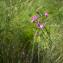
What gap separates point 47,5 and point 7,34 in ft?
2.74

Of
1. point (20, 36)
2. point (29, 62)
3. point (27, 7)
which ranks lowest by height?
point (29, 62)

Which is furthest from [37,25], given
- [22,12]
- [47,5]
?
[47,5]

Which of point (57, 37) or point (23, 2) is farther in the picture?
point (23, 2)

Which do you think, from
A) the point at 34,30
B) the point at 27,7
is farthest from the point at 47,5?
the point at 34,30

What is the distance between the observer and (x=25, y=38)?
3.84m

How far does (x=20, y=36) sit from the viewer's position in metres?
3.82

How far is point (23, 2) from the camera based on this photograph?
4.18 m

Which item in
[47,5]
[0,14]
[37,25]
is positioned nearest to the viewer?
[37,25]

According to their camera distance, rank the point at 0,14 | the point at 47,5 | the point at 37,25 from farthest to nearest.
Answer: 1. the point at 47,5
2. the point at 0,14
3. the point at 37,25

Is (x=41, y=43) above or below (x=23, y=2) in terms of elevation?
below

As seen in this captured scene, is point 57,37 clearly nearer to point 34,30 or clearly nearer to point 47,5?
point 34,30

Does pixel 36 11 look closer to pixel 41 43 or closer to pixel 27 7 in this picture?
pixel 27 7

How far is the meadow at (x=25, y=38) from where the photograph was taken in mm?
3725

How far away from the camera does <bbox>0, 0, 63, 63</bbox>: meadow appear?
3.72 m
